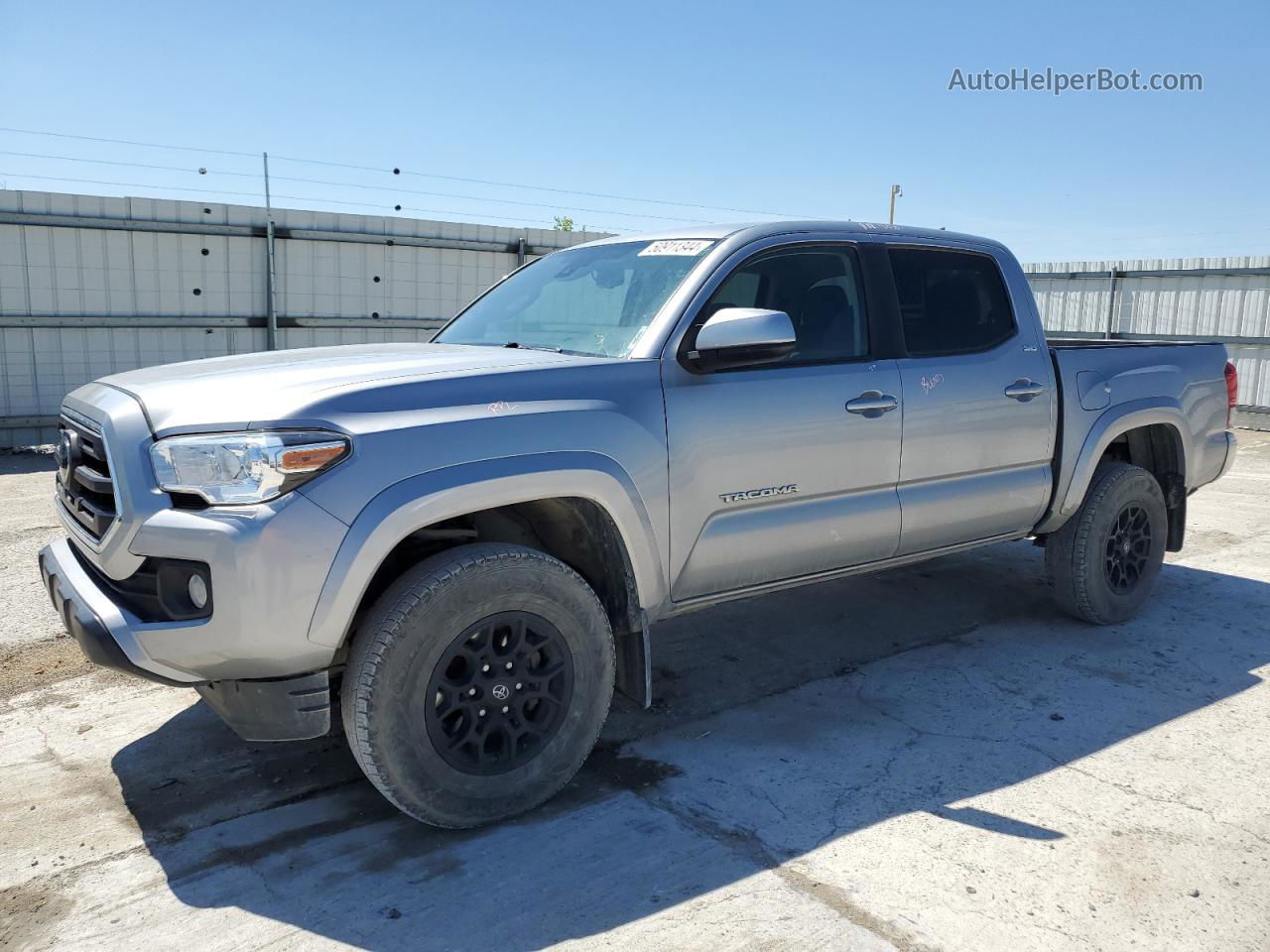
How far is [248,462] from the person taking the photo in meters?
2.66

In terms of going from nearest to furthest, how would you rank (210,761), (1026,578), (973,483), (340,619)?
(340,619) → (210,761) → (973,483) → (1026,578)

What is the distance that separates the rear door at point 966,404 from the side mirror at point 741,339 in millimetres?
933

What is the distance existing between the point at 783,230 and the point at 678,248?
434 mm

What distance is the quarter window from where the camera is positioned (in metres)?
4.29

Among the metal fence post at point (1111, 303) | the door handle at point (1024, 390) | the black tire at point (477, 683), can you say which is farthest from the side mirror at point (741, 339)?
the metal fence post at point (1111, 303)

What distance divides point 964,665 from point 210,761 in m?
3.26

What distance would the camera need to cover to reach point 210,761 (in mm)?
3604

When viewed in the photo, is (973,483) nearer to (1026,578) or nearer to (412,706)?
(1026,578)

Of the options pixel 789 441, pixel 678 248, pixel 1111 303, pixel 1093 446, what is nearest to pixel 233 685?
pixel 789 441

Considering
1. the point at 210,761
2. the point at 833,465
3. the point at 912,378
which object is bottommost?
the point at 210,761

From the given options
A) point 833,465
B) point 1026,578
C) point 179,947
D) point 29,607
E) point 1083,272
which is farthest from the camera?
point 1083,272

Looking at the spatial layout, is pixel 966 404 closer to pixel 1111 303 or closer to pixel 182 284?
pixel 182 284

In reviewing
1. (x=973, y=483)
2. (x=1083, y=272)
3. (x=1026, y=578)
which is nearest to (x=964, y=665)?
(x=973, y=483)

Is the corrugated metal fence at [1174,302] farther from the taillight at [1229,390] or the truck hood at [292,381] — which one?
the truck hood at [292,381]
